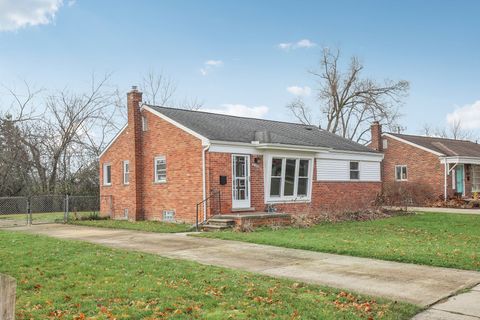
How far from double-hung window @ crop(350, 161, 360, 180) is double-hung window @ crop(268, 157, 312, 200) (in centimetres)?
401

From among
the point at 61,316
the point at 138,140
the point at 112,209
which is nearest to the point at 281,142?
the point at 138,140

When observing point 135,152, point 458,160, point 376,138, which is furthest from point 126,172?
point 458,160

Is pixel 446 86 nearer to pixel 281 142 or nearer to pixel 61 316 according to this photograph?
pixel 281 142

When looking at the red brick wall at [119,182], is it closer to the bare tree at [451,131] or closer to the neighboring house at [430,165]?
the neighboring house at [430,165]

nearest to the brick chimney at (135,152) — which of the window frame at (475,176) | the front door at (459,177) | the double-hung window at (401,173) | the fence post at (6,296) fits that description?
the fence post at (6,296)

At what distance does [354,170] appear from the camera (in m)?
24.0

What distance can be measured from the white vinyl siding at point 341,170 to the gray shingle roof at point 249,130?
0.74 meters

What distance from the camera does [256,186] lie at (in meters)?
18.6

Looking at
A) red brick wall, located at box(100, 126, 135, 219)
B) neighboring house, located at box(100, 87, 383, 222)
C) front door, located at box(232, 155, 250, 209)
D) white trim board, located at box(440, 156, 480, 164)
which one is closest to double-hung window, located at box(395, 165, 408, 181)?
white trim board, located at box(440, 156, 480, 164)

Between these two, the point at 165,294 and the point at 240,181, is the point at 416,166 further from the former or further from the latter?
the point at 165,294

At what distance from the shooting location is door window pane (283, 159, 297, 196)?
1975 centimetres

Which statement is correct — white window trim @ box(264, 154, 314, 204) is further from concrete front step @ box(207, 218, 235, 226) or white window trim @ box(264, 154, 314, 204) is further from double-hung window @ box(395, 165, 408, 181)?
double-hung window @ box(395, 165, 408, 181)

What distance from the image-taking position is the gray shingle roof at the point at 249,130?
60.8 ft

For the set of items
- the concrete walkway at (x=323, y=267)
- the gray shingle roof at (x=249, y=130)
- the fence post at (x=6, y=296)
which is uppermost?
the gray shingle roof at (x=249, y=130)
